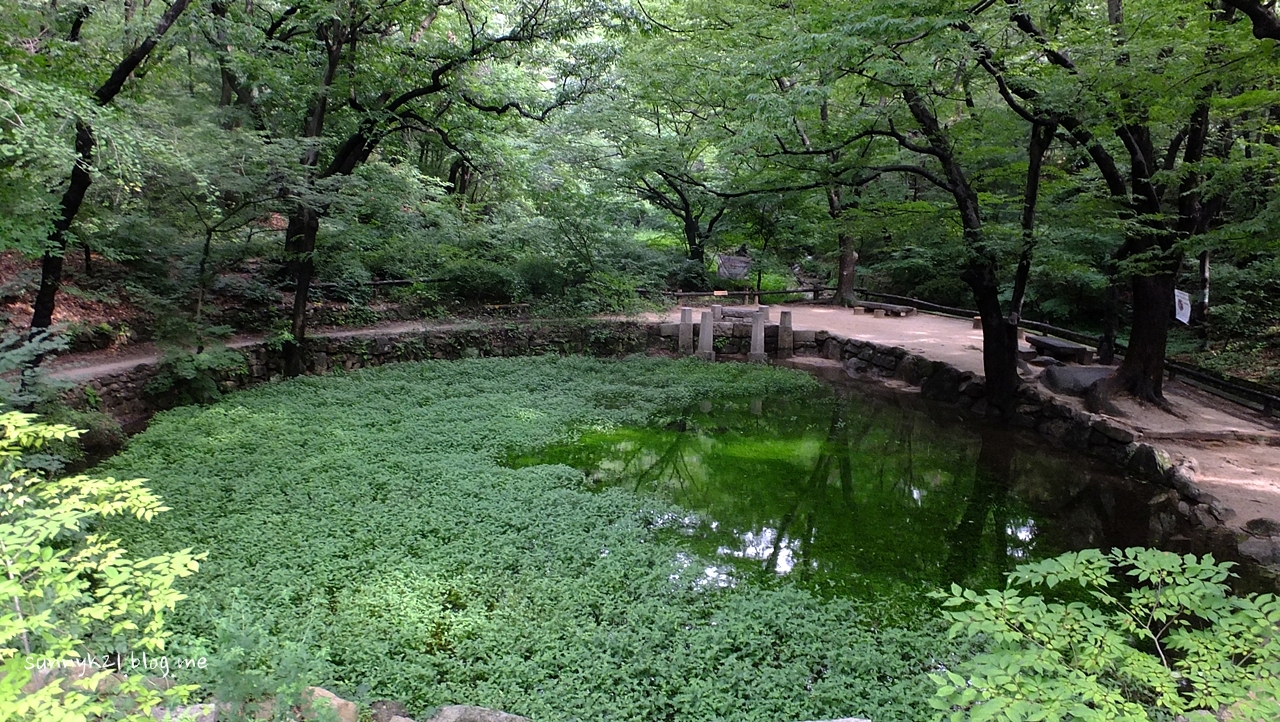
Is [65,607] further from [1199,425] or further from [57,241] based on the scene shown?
[1199,425]

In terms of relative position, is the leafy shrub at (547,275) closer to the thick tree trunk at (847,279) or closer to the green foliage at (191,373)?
the green foliage at (191,373)

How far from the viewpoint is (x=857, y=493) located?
7.20 m

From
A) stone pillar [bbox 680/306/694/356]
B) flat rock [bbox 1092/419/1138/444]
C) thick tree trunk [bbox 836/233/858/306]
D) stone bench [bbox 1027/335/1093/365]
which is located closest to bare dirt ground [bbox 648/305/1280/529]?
flat rock [bbox 1092/419/1138/444]

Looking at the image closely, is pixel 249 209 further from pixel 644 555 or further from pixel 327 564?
pixel 644 555

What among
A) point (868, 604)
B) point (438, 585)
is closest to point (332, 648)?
point (438, 585)

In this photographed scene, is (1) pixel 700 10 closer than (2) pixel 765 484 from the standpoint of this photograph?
No

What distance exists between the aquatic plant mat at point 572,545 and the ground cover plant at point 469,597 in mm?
19

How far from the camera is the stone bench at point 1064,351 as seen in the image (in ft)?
36.7

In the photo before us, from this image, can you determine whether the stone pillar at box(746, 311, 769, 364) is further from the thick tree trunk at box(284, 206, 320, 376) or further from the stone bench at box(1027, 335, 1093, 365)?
the thick tree trunk at box(284, 206, 320, 376)

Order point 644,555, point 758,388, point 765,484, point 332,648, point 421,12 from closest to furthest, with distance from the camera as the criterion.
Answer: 1. point 332,648
2. point 644,555
3. point 765,484
4. point 421,12
5. point 758,388

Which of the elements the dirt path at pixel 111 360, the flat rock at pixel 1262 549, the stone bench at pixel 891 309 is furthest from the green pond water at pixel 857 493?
the stone bench at pixel 891 309

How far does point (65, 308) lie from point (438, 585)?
888 cm

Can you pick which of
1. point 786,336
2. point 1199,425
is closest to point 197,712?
point 1199,425

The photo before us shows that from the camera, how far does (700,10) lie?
598 inches
